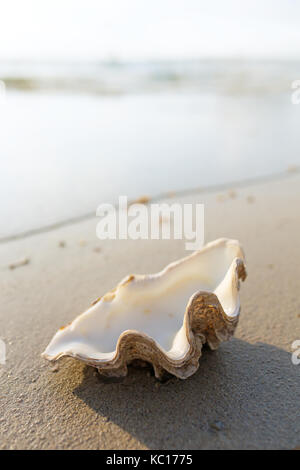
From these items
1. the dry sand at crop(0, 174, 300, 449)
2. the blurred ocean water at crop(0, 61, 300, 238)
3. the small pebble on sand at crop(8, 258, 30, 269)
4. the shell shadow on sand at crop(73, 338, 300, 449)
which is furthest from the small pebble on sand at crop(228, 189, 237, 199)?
the shell shadow on sand at crop(73, 338, 300, 449)

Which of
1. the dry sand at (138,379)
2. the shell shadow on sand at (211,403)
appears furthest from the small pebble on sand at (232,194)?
the shell shadow on sand at (211,403)

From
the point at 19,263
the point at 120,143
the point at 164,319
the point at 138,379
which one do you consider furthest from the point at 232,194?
the point at 138,379

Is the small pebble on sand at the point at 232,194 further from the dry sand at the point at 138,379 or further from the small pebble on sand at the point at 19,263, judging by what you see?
the small pebble on sand at the point at 19,263

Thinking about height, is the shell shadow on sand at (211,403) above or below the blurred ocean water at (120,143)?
below

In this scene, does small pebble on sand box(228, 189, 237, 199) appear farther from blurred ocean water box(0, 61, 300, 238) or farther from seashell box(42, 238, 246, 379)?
seashell box(42, 238, 246, 379)

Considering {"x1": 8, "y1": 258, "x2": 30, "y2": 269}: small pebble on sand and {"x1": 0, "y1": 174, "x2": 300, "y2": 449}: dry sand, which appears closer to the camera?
{"x1": 0, "y1": 174, "x2": 300, "y2": 449}: dry sand
